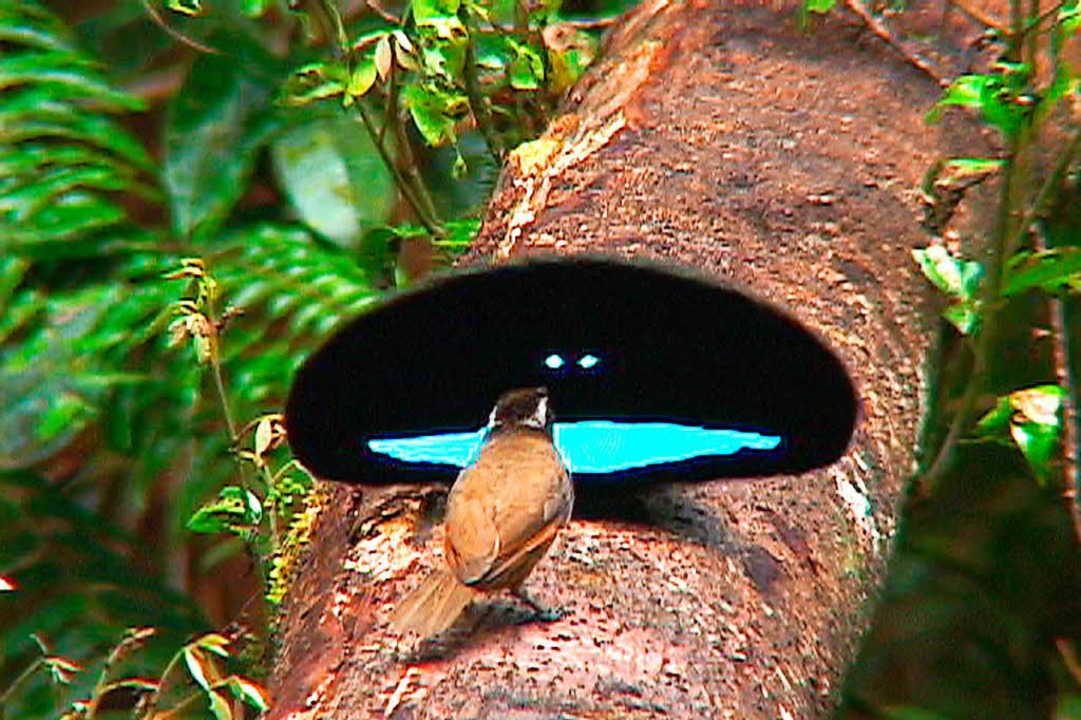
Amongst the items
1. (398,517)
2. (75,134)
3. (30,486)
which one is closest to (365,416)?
(398,517)

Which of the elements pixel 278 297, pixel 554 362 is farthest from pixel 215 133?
pixel 554 362

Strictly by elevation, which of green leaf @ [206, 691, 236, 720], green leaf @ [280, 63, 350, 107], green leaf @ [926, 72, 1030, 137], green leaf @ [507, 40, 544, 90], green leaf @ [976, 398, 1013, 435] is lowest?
green leaf @ [206, 691, 236, 720]

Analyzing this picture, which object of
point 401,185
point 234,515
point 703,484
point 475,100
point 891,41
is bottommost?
point 234,515

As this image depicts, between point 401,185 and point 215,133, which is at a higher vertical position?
point 401,185

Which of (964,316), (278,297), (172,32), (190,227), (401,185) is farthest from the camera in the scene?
(190,227)

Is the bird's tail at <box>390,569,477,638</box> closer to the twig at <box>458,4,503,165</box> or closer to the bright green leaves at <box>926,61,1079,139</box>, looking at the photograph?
the bright green leaves at <box>926,61,1079,139</box>

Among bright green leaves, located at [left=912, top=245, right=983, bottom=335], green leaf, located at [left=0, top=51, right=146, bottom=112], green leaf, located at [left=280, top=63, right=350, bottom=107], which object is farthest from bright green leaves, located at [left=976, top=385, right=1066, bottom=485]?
green leaf, located at [left=0, top=51, right=146, bottom=112]

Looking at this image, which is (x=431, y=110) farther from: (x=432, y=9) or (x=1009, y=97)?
(x=1009, y=97)

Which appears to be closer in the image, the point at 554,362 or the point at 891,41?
the point at 554,362
